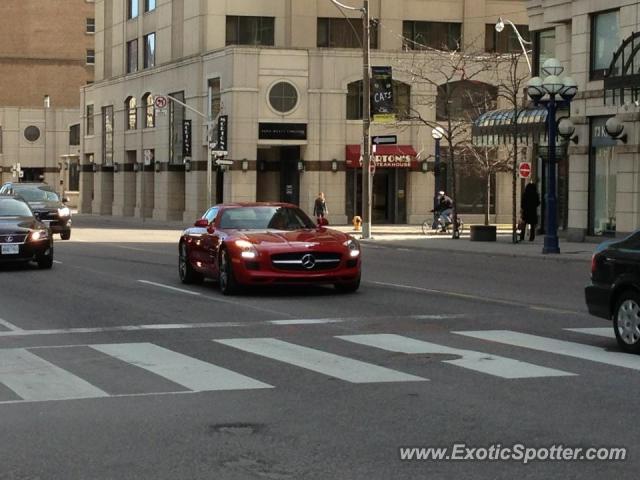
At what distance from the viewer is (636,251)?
11.3 m

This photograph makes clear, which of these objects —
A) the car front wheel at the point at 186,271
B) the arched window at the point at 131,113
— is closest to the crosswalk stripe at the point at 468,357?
the car front wheel at the point at 186,271

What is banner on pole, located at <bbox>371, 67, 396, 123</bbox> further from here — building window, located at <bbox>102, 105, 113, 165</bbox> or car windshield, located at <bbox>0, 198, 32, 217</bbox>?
building window, located at <bbox>102, 105, 113, 165</bbox>

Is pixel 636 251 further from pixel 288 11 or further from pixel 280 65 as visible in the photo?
pixel 288 11

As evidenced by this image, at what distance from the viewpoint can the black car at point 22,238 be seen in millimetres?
21953

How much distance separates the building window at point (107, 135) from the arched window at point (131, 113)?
280cm

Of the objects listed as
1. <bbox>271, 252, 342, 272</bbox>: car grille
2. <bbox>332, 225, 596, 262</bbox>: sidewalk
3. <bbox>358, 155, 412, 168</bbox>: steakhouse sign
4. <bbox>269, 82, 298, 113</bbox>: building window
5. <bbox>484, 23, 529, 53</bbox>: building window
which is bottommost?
<bbox>332, 225, 596, 262</bbox>: sidewalk

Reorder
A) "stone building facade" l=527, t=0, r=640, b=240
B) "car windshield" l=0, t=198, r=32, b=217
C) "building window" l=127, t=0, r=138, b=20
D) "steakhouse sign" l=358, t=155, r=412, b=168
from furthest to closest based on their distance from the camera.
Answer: "building window" l=127, t=0, r=138, b=20 → "steakhouse sign" l=358, t=155, r=412, b=168 → "stone building facade" l=527, t=0, r=640, b=240 → "car windshield" l=0, t=198, r=32, b=217

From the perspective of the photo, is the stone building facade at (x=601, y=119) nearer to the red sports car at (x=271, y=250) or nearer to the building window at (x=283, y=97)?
the red sports car at (x=271, y=250)

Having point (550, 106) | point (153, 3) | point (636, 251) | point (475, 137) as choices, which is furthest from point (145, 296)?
point (153, 3)

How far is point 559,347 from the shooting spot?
11766 mm

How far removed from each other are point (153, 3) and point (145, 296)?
53.5 m

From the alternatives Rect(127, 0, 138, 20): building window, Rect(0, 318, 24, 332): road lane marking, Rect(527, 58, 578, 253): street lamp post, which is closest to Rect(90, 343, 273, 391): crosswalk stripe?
Rect(0, 318, 24, 332): road lane marking

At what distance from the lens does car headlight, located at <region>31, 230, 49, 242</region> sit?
22.3m

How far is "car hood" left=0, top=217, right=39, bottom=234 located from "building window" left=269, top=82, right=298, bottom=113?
34.7 m
